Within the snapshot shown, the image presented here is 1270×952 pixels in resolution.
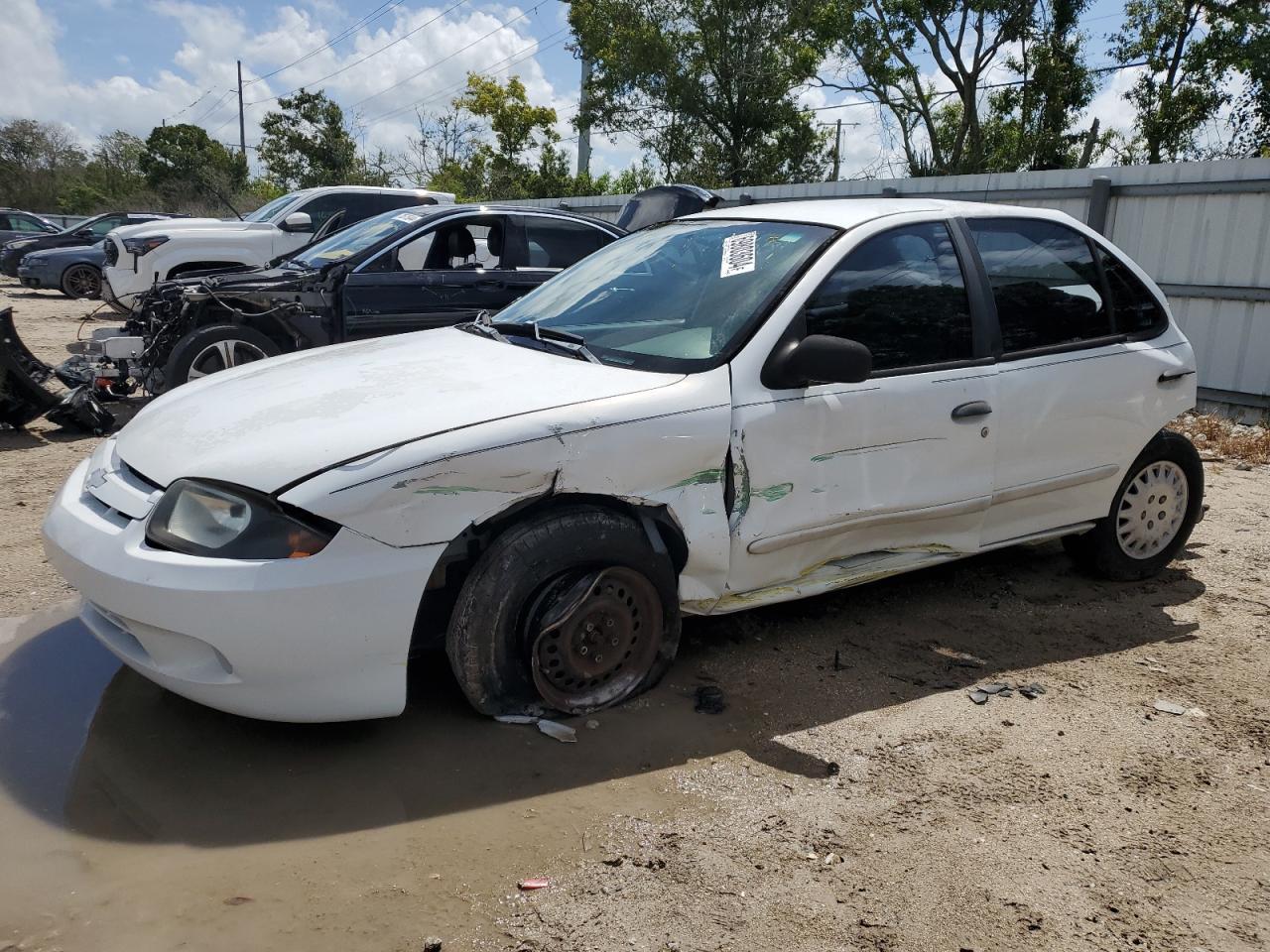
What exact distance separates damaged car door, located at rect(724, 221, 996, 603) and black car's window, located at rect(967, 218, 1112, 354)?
18cm

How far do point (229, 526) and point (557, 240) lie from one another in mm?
6270

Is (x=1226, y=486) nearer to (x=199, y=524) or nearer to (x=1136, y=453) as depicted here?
(x=1136, y=453)

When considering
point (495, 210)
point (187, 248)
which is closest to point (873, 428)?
point (495, 210)

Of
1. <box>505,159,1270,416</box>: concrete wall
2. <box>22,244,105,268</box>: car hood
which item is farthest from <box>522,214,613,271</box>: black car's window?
<box>22,244,105,268</box>: car hood

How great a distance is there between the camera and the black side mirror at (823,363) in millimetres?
3320

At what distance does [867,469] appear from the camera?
3.62 metres

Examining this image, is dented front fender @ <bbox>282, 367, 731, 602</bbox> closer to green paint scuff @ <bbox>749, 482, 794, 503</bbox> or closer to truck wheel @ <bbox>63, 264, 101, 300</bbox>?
green paint scuff @ <bbox>749, 482, 794, 503</bbox>

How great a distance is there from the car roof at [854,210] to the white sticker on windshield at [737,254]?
0.17 metres

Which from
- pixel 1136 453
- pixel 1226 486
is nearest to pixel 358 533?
pixel 1136 453

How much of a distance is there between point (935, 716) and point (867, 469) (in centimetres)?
88

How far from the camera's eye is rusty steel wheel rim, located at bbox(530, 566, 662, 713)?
3.12 m

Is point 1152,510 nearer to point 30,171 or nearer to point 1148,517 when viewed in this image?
point 1148,517

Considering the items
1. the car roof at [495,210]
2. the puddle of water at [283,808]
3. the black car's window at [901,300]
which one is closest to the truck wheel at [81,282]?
the car roof at [495,210]

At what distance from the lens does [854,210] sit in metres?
3.99
